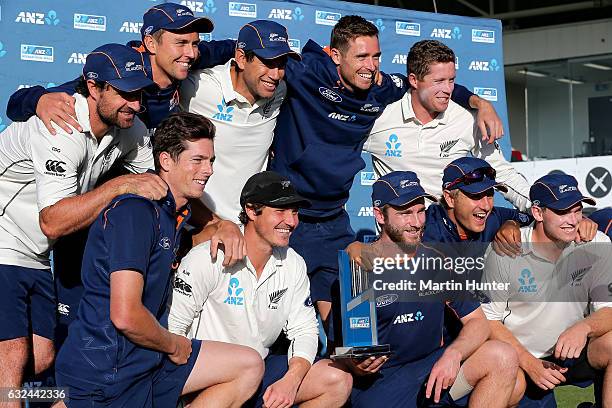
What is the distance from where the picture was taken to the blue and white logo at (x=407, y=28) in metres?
6.64

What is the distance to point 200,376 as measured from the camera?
371 centimetres

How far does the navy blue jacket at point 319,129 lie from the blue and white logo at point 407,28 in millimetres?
1837

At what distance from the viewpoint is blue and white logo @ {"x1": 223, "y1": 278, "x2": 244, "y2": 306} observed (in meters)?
4.08

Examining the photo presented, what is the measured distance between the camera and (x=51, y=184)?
3732 mm

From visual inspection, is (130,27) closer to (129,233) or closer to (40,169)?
(40,169)

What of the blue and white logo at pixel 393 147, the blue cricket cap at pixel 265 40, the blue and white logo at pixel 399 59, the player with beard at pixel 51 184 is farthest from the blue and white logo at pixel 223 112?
the blue and white logo at pixel 399 59

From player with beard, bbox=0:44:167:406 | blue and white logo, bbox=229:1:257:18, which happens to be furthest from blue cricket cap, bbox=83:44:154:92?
blue and white logo, bbox=229:1:257:18

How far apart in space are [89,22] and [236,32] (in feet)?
3.36

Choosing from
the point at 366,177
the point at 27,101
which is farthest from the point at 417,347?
the point at 27,101

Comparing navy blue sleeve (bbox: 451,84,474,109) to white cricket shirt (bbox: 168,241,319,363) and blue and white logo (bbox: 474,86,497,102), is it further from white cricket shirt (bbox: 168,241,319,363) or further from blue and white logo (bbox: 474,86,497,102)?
white cricket shirt (bbox: 168,241,319,363)

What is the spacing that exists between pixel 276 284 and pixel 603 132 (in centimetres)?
1361

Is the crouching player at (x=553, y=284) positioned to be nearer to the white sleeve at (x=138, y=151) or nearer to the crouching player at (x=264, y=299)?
the crouching player at (x=264, y=299)

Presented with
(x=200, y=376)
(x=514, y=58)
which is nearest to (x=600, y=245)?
(x=200, y=376)

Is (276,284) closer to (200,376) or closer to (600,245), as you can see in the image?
(200,376)
